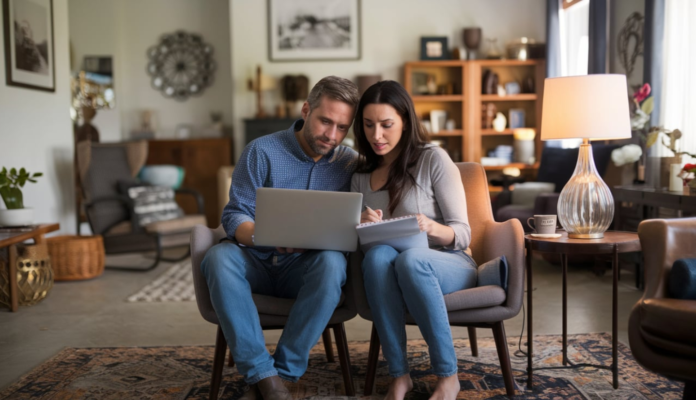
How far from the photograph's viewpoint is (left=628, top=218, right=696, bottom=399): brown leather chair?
5.73ft

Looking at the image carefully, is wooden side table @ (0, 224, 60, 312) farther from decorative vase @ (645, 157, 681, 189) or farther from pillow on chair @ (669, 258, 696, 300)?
decorative vase @ (645, 157, 681, 189)

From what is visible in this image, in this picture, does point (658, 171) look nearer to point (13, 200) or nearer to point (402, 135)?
point (402, 135)

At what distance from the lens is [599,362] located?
2.66m

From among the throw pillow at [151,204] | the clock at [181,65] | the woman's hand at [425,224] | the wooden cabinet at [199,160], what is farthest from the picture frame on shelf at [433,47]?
the woman's hand at [425,224]

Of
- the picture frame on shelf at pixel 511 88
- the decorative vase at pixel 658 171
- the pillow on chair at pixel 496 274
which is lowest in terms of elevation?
the pillow on chair at pixel 496 274

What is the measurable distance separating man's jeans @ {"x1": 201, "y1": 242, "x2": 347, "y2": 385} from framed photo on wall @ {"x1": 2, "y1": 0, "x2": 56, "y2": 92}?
10.3ft

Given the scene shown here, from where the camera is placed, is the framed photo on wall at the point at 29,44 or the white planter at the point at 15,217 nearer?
the white planter at the point at 15,217

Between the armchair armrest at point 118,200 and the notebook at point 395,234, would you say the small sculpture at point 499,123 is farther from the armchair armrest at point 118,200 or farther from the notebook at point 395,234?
the notebook at point 395,234

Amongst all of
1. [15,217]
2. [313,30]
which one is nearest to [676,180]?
[15,217]

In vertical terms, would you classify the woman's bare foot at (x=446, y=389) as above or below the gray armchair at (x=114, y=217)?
below

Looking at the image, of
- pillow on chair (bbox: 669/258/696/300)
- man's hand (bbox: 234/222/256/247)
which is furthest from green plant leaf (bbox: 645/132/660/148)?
man's hand (bbox: 234/222/256/247)

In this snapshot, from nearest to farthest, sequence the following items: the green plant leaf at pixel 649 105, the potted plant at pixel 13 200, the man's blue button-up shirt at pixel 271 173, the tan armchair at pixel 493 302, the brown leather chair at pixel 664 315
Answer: the brown leather chair at pixel 664 315, the tan armchair at pixel 493 302, the man's blue button-up shirt at pixel 271 173, the potted plant at pixel 13 200, the green plant leaf at pixel 649 105

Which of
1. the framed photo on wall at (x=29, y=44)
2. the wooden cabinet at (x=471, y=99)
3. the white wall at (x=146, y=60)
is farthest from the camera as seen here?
the white wall at (x=146, y=60)

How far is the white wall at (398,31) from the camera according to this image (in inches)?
278
